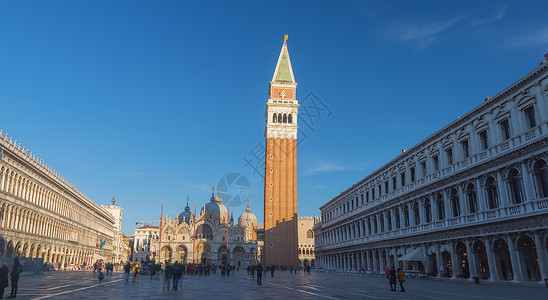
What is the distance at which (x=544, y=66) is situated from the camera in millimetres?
21422

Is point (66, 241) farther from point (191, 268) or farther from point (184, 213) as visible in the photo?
point (184, 213)

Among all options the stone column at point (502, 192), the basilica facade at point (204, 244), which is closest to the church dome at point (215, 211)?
the basilica facade at point (204, 244)

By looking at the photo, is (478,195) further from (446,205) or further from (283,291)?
(283,291)

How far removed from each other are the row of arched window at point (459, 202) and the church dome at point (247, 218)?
64881mm

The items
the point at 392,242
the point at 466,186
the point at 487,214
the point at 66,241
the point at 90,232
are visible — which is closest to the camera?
the point at 487,214

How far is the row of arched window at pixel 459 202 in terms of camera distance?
21609mm

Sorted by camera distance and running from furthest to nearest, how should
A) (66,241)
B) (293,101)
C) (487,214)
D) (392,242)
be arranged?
(293,101) < (66,241) < (392,242) < (487,214)

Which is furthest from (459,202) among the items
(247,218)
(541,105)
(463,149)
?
(247,218)

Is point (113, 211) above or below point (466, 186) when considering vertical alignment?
above

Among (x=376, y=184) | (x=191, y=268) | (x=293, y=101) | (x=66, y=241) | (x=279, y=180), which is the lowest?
(x=191, y=268)

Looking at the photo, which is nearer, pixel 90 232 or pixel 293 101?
pixel 90 232

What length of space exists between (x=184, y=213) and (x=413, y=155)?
81290mm

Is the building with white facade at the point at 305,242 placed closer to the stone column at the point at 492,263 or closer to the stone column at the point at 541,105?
the stone column at the point at 492,263

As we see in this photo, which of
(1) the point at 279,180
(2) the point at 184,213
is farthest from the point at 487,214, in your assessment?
(2) the point at 184,213
